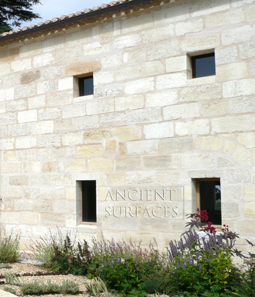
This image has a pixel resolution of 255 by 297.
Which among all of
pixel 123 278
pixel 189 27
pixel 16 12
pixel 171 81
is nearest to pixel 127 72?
pixel 171 81

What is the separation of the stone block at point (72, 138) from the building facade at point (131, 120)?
2 centimetres

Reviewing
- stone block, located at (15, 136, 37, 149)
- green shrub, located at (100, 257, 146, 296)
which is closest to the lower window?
stone block, located at (15, 136, 37, 149)

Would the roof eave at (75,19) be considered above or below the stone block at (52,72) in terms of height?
above

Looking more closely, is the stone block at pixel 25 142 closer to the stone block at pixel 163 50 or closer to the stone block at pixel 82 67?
the stone block at pixel 82 67

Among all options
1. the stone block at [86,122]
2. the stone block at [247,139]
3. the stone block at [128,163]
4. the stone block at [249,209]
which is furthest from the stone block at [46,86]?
the stone block at [249,209]

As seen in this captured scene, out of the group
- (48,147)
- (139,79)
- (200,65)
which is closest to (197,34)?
(200,65)

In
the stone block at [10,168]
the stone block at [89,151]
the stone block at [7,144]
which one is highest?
the stone block at [7,144]

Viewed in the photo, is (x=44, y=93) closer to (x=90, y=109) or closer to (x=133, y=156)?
(x=90, y=109)

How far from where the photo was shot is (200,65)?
6398mm

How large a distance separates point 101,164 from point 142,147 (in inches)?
34.7

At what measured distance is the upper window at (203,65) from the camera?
20.5 feet

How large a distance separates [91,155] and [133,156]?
873 mm

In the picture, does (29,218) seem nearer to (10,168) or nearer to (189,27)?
(10,168)

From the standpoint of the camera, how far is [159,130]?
638 centimetres
